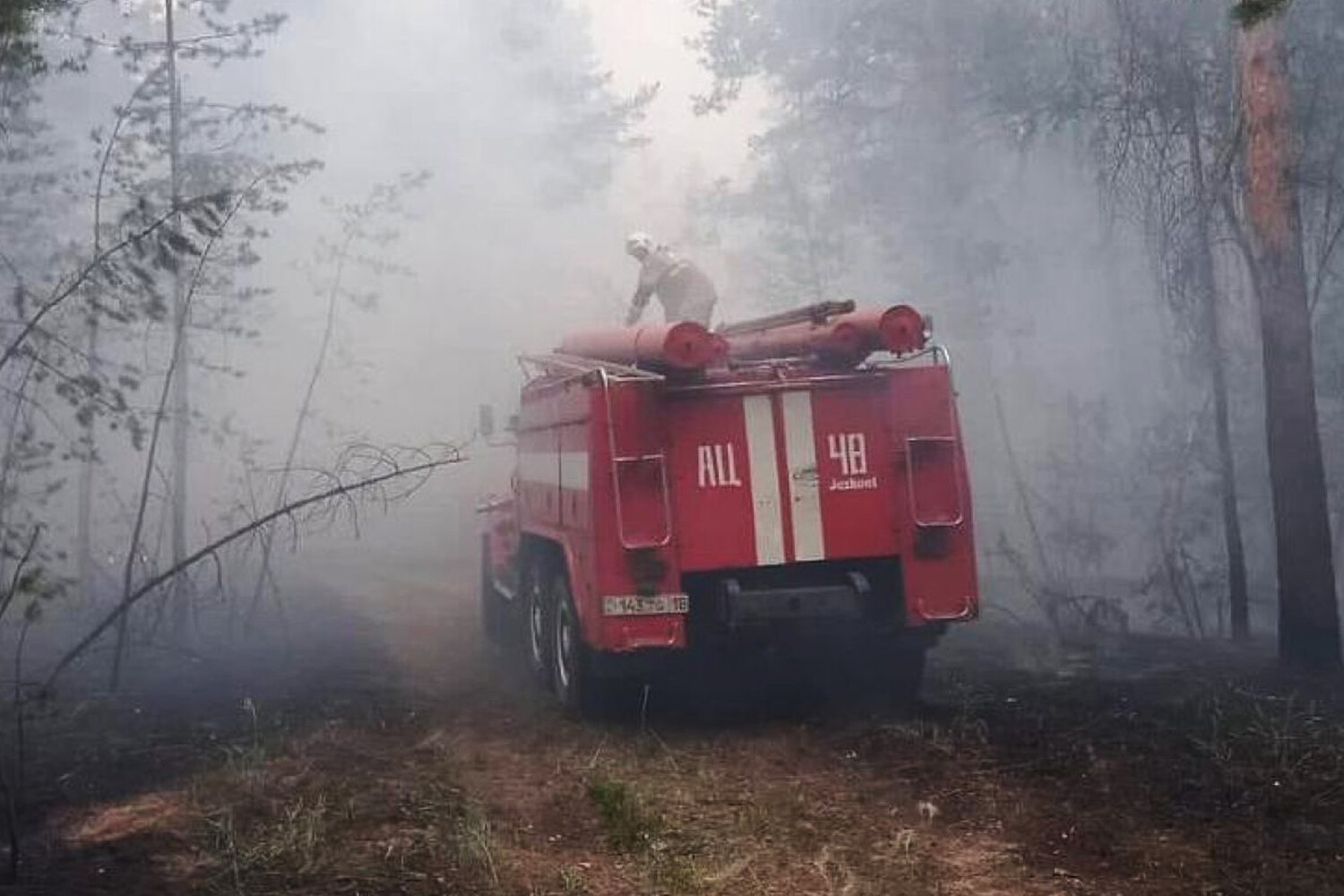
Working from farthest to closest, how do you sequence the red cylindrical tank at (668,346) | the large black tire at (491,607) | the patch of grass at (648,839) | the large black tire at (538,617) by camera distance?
the large black tire at (491,607) < the large black tire at (538,617) < the red cylindrical tank at (668,346) < the patch of grass at (648,839)

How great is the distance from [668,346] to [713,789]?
2548 mm

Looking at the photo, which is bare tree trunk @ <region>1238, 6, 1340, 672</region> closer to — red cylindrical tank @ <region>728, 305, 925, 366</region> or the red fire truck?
the red fire truck

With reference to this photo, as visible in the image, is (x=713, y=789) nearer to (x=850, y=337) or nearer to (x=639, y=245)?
(x=850, y=337)

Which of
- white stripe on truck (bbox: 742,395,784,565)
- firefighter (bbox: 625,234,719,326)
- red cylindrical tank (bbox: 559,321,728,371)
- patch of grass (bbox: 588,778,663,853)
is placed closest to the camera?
patch of grass (bbox: 588,778,663,853)

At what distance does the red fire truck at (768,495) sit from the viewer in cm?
765

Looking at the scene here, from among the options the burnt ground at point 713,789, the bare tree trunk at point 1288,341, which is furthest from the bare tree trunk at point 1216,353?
the burnt ground at point 713,789

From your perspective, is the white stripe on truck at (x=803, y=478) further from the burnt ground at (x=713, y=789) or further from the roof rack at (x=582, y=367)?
the burnt ground at (x=713, y=789)

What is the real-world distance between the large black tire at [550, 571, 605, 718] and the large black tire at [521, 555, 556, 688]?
0.37ft

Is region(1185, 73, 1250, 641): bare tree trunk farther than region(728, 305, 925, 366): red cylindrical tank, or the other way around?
region(1185, 73, 1250, 641): bare tree trunk

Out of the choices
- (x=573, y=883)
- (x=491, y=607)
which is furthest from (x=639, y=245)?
(x=573, y=883)

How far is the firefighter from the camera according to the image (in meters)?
10.6

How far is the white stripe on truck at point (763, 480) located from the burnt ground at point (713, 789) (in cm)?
118

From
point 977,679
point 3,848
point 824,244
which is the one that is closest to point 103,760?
point 3,848

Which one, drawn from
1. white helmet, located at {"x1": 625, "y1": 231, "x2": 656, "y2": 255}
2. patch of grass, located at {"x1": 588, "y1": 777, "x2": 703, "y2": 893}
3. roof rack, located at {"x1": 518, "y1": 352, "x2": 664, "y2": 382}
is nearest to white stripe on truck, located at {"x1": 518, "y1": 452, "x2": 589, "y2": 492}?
roof rack, located at {"x1": 518, "y1": 352, "x2": 664, "y2": 382}
